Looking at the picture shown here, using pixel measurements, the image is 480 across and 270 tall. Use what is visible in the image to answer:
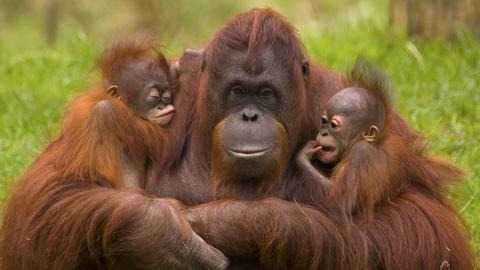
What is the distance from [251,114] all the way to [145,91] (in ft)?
2.06

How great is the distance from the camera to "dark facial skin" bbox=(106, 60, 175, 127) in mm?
4598

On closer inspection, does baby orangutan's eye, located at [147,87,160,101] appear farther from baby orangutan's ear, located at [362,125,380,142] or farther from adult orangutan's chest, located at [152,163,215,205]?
baby orangutan's ear, located at [362,125,380,142]

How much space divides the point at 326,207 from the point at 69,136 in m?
1.06

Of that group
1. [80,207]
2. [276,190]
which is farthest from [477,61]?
[80,207]

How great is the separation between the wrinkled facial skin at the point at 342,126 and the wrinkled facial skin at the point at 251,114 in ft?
0.56

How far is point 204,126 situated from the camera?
446 cm

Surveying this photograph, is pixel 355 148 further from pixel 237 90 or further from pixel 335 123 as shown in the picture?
pixel 237 90

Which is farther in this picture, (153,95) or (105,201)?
(153,95)

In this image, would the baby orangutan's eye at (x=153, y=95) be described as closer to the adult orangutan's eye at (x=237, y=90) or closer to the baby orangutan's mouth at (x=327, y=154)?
the adult orangutan's eye at (x=237, y=90)

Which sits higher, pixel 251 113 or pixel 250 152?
pixel 251 113

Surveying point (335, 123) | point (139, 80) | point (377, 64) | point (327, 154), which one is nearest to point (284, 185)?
point (327, 154)

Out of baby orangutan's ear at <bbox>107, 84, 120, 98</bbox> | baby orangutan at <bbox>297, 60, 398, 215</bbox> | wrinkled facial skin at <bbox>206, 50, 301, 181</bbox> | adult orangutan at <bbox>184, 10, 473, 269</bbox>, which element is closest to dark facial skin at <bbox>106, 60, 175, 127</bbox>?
baby orangutan's ear at <bbox>107, 84, 120, 98</bbox>

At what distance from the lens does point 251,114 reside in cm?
420

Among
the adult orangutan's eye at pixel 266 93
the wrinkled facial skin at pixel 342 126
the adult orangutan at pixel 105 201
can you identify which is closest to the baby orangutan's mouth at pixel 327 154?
the wrinkled facial skin at pixel 342 126
